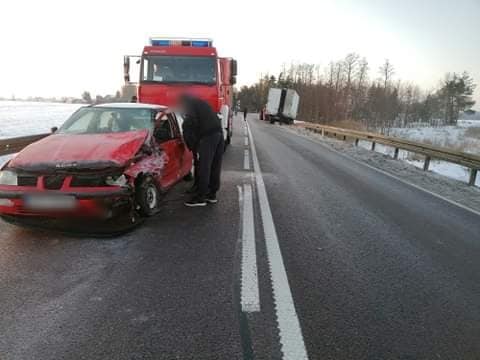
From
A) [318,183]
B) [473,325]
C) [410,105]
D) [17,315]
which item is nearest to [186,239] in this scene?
[17,315]

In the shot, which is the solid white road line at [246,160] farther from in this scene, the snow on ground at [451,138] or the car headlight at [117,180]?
the snow on ground at [451,138]

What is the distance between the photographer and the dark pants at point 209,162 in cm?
631

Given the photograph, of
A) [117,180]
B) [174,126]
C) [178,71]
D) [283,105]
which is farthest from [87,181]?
[283,105]

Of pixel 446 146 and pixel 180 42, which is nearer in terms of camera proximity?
pixel 180 42

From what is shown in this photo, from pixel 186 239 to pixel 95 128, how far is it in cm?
252

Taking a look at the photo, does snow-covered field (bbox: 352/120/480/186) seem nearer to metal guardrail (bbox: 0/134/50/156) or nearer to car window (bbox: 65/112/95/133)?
car window (bbox: 65/112/95/133)

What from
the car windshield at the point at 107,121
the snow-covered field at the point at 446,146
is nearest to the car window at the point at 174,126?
the car windshield at the point at 107,121

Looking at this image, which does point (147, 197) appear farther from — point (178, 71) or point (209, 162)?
point (178, 71)

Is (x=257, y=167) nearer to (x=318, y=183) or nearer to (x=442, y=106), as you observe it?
(x=318, y=183)

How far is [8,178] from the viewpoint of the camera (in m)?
4.61

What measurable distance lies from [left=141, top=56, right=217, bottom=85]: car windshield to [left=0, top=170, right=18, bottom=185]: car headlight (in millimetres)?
6865

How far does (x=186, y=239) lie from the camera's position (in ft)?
15.6

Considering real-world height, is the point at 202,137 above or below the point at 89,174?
above

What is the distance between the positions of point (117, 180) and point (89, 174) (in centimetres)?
32
